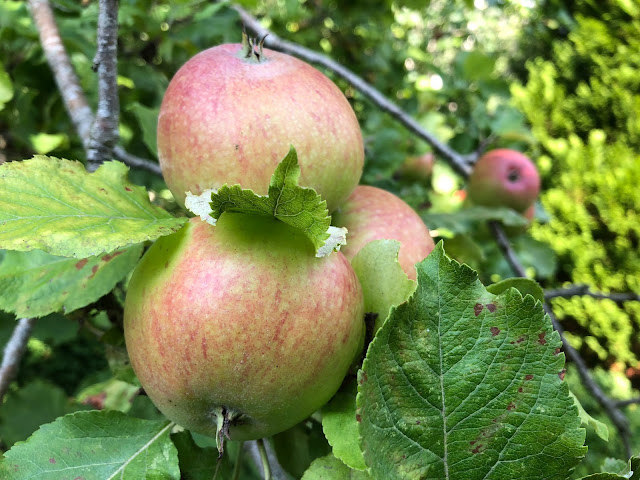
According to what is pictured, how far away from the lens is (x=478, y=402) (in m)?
0.48

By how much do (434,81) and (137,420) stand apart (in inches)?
107

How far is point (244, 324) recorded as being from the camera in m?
0.50

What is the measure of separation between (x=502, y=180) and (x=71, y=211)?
135cm

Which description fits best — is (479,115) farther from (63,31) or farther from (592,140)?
(592,140)

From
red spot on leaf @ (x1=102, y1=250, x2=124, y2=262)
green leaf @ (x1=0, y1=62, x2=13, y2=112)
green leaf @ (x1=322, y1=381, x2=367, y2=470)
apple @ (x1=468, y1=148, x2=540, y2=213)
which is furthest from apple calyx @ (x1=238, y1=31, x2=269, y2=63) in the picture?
apple @ (x1=468, y1=148, x2=540, y2=213)

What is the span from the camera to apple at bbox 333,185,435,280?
2.31 feet

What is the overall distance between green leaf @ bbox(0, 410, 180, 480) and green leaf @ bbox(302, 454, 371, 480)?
0.17 m

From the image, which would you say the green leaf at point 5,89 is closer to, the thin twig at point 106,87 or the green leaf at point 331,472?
the thin twig at point 106,87

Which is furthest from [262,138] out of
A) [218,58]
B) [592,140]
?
[592,140]

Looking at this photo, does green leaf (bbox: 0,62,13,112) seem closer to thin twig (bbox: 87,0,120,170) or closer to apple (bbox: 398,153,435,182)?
thin twig (bbox: 87,0,120,170)

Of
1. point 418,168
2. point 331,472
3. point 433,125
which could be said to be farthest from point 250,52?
point 433,125

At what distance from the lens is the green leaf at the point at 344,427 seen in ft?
1.70

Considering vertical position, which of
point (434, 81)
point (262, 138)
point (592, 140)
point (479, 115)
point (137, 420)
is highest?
point (262, 138)

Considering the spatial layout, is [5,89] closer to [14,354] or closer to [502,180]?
[14,354]
